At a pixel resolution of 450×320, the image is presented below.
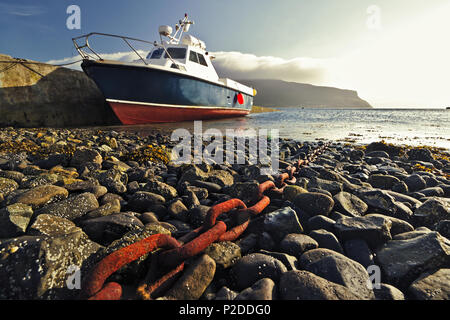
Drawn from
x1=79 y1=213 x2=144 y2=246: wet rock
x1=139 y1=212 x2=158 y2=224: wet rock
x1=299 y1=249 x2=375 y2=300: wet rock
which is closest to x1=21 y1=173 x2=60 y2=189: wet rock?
x1=79 y1=213 x2=144 y2=246: wet rock

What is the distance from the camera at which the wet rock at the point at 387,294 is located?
1.11 metres

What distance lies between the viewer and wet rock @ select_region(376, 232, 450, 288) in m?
1.29

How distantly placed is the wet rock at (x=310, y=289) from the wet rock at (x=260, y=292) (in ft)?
0.20

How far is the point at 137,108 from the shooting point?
10070 millimetres

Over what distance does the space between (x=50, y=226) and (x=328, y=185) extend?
263cm

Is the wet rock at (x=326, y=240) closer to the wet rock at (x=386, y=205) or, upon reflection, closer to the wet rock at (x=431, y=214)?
the wet rock at (x=386, y=205)

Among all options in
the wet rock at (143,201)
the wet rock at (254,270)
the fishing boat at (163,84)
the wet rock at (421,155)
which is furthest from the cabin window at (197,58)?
the wet rock at (254,270)

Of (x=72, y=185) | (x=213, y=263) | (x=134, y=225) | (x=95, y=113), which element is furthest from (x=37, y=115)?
(x=213, y=263)

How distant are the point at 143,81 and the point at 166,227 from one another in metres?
9.52

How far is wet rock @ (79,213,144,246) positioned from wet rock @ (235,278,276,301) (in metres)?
0.86

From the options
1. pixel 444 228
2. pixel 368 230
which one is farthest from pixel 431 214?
pixel 368 230

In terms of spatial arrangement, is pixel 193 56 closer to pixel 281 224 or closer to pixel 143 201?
pixel 143 201

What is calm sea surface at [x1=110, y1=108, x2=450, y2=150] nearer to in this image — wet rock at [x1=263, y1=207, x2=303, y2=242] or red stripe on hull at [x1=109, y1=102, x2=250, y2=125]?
red stripe on hull at [x1=109, y1=102, x2=250, y2=125]

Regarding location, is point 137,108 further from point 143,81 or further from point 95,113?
point 95,113
